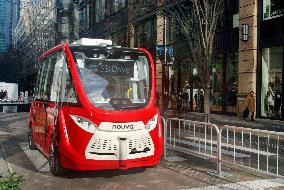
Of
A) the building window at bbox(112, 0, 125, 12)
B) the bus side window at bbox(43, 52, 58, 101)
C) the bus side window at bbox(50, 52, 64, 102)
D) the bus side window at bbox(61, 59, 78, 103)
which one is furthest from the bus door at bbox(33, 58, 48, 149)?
the building window at bbox(112, 0, 125, 12)

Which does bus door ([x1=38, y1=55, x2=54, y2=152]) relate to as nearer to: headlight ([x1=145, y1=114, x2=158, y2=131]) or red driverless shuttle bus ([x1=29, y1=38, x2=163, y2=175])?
red driverless shuttle bus ([x1=29, y1=38, x2=163, y2=175])

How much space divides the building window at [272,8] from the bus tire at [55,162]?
51.3ft

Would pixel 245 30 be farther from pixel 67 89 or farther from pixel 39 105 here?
pixel 67 89

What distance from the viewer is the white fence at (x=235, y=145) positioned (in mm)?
7875

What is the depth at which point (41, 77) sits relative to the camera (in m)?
10.8

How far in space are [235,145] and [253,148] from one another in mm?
537

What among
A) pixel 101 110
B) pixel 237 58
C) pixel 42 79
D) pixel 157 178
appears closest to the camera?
pixel 101 110

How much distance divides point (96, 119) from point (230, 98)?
17.2m

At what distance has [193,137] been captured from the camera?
9641mm

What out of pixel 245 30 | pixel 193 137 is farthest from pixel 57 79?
pixel 245 30

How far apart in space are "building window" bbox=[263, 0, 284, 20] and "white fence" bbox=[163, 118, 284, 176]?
12697mm

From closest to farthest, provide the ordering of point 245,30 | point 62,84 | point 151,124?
point 151,124, point 62,84, point 245,30

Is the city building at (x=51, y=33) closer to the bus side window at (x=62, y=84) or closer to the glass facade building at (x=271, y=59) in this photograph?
the glass facade building at (x=271, y=59)

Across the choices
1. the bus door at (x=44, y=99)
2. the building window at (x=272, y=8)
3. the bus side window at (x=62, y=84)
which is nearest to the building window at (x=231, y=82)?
the building window at (x=272, y=8)
